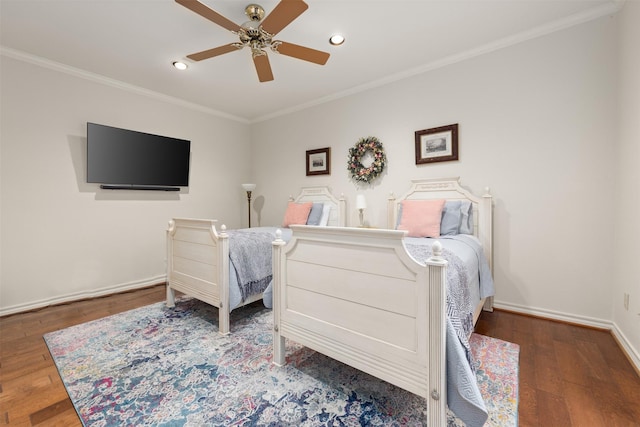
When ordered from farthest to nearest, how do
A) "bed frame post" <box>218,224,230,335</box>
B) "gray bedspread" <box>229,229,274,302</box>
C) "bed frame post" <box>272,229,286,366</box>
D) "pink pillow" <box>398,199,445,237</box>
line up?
"pink pillow" <box>398,199,445,237</box>
"gray bedspread" <box>229,229,274,302</box>
"bed frame post" <box>218,224,230,335</box>
"bed frame post" <box>272,229,286,366</box>

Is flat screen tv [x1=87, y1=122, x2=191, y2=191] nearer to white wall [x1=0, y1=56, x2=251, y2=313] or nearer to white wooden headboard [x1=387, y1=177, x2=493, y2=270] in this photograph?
white wall [x1=0, y1=56, x2=251, y2=313]

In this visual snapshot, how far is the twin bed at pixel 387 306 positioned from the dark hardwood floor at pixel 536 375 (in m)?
0.48

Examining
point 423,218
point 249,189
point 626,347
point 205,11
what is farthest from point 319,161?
point 626,347

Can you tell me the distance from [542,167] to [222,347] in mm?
3161

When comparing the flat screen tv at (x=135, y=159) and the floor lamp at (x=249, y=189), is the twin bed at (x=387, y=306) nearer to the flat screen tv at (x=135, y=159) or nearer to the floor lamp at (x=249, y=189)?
the flat screen tv at (x=135, y=159)

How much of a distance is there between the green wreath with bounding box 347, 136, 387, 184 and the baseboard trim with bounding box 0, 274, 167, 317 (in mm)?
3088

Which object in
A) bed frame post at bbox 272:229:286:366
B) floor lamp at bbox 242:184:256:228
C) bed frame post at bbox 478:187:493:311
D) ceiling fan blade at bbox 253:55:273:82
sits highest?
ceiling fan blade at bbox 253:55:273:82

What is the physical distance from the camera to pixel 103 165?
337 cm

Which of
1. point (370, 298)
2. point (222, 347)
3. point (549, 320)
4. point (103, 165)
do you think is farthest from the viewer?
point (103, 165)

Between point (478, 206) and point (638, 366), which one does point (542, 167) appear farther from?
point (638, 366)

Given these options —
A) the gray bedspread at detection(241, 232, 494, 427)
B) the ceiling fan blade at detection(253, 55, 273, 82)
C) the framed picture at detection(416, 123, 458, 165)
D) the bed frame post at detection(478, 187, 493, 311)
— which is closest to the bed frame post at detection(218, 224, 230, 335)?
the gray bedspread at detection(241, 232, 494, 427)

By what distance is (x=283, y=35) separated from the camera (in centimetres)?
259

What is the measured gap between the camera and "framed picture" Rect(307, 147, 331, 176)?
412cm

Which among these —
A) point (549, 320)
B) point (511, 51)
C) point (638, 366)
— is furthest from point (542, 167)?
point (638, 366)
